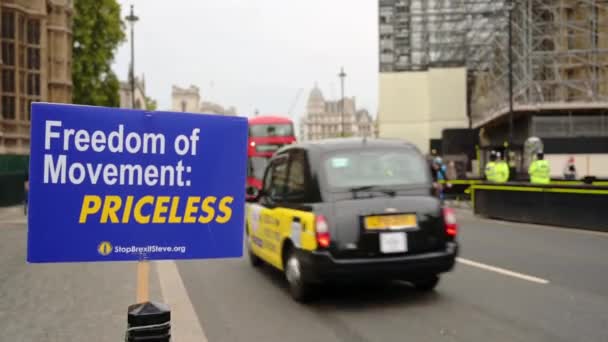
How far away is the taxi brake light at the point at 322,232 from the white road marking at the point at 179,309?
1393mm

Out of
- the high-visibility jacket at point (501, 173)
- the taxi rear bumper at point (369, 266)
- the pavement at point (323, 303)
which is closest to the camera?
the pavement at point (323, 303)

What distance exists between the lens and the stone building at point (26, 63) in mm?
31797

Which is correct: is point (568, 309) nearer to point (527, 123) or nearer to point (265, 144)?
point (265, 144)

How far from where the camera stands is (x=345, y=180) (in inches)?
266

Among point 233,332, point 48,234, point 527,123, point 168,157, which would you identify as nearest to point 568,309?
point 233,332

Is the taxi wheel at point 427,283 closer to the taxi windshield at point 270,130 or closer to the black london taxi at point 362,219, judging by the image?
the black london taxi at point 362,219

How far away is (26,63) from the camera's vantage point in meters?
33.3

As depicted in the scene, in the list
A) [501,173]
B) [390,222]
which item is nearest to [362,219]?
[390,222]

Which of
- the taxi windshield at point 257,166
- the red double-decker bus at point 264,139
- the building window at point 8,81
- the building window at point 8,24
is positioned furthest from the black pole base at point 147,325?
the building window at point 8,24

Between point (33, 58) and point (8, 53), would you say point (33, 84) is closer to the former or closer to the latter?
point (33, 58)

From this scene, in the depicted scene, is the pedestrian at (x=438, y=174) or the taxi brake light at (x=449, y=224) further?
the pedestrian at (x=438, y=174)

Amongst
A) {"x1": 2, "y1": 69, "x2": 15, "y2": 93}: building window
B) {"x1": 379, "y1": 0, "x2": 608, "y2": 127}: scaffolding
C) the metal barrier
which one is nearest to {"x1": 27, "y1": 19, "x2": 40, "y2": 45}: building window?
{"x1": 2, "y1": 69, "x2": 15, "y2": 93}: building window

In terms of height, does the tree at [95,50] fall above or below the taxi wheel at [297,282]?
above

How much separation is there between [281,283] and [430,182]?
7.49 ft
